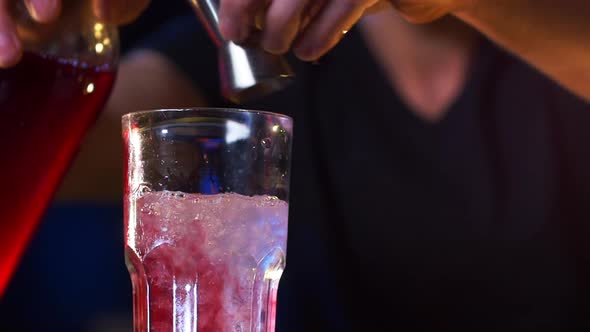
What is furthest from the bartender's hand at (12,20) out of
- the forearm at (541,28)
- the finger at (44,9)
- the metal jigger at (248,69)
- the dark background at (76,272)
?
the dark background at (76,272)

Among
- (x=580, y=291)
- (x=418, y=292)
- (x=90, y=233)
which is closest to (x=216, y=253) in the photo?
(x=418, y=292)

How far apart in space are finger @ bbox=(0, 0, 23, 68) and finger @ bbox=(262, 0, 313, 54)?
0.94ft

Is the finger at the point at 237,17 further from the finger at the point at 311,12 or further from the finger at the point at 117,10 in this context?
the finger at the point at 117,10

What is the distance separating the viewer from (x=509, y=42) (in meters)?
1.01

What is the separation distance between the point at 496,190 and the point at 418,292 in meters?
0.27

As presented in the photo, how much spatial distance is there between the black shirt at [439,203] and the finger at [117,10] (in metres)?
0.74

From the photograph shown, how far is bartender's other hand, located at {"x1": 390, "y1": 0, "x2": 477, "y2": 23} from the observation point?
79cm

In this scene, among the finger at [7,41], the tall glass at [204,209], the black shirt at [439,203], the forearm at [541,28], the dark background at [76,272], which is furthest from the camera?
the dark background at [76,272]

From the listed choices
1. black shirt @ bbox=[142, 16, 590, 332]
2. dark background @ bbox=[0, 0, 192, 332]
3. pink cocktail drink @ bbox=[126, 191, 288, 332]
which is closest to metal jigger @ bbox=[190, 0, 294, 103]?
pink cocktail drink @ bbox=[126, 191, 288, 332]

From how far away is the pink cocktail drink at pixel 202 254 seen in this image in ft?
2.17

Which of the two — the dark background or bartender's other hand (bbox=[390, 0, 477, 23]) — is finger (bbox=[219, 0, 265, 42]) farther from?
the dark background

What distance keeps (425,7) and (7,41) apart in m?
0.47

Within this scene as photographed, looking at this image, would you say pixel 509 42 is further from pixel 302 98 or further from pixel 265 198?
pixel 302 98

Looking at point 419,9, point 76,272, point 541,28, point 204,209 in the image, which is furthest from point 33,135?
point 76,272
